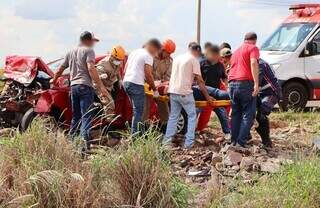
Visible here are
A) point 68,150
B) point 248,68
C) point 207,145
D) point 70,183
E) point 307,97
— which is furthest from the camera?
point 307,97

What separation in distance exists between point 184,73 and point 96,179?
4252mm

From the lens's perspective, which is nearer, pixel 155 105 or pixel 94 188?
pixel 94 188

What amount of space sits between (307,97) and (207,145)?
6.58 meters

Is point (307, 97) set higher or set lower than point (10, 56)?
lower

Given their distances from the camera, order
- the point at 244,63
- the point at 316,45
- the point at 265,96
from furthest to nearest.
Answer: the point at 316,45 < the point at 265,96 < the point at 244,63

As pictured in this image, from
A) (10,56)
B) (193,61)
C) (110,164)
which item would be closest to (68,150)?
(110,164)

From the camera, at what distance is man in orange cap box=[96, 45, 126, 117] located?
10.2 metres

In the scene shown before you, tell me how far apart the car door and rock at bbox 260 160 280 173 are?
8.91m

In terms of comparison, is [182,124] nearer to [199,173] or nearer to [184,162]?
[184,162]

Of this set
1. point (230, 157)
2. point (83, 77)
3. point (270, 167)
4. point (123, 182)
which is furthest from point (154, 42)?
point (123, 182)

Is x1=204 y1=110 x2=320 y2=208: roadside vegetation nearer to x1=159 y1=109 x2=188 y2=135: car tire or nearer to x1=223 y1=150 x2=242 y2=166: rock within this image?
x1=223 y1=150 x2=242 y2=166: rock

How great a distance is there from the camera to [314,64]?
634 inches

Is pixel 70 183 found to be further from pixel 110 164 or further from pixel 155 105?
pixel 155 105

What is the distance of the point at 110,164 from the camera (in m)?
5.75
